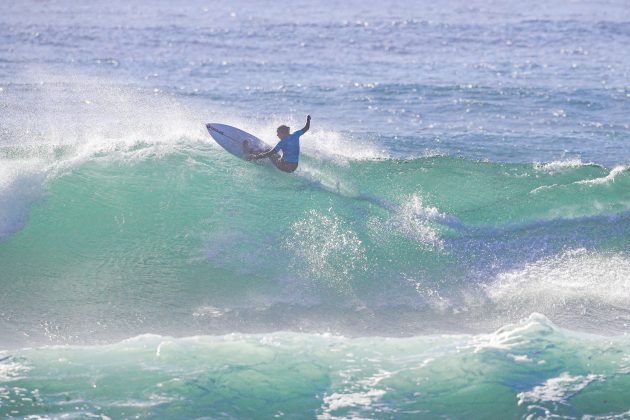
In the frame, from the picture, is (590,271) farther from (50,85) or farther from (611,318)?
(50,85)

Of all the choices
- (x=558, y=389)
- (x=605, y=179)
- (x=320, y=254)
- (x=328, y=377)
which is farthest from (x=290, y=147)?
(x=558, y=389)

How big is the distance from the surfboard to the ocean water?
Result: 0.76 ft

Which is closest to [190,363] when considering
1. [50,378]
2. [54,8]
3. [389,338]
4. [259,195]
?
[50,378]

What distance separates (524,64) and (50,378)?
22.2m

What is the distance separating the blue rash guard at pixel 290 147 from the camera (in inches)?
527

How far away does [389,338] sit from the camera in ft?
33.1

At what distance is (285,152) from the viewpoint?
45.0 feet

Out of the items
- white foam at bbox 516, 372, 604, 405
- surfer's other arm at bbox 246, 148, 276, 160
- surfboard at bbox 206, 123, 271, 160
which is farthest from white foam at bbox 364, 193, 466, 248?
white foam at bbox 516, 372, 604, 405

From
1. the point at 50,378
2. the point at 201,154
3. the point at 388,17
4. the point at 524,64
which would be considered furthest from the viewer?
the point at 388,17

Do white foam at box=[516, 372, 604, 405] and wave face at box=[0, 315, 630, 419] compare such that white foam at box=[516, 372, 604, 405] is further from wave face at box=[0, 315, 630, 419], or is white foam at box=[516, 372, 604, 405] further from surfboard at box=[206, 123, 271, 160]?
surfboard at box=[206, 123, 271, 160]

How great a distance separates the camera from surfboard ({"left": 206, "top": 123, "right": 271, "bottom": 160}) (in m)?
14.4

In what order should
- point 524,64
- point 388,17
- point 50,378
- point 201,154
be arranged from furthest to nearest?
point 388,17
point 524,64
point 201,154
point 50,378

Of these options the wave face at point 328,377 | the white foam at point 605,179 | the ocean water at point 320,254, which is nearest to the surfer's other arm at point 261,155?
the ocean water at point 320,254

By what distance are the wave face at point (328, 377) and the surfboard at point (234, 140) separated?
5100 mm
